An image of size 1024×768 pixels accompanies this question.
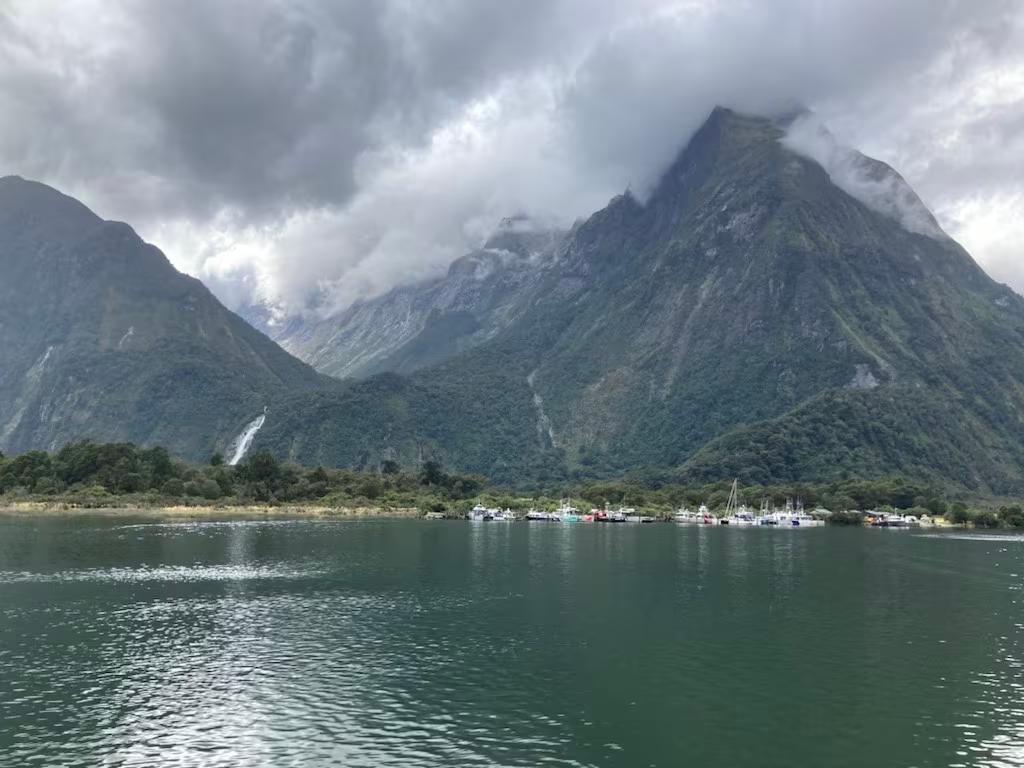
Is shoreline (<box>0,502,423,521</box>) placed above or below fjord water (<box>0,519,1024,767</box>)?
above

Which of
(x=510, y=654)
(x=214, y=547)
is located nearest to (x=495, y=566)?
(x=214, y=547)

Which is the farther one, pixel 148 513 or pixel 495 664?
pixel 148 513

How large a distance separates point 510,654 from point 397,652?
7.45m

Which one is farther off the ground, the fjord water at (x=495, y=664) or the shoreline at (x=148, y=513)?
the shoreline at (x=148, y=513)

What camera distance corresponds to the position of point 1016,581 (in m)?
93.3

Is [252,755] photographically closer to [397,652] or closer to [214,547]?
[397,652]

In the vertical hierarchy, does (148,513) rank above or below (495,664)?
above

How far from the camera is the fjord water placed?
34438mm

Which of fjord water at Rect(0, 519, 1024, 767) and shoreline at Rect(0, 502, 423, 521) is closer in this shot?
fjord water at Rect(0, 519, 1024, 767)

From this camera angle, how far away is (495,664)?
4803cm

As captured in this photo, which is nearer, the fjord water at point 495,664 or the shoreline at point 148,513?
the fjord water at point 495,664

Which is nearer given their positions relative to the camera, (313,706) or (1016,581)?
(313,706)

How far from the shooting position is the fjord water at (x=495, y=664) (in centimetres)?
3444

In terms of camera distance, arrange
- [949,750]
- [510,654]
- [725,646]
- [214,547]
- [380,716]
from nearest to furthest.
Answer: [949,750] < [380,716] < [510,654] < [725,646] < [214,547]
